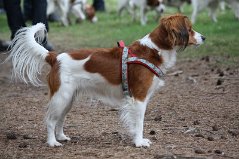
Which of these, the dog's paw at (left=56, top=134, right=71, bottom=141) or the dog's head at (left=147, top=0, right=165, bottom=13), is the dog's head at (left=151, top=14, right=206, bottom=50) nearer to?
the dog's paw at (left=56, top=134, right=71, bottom=141)

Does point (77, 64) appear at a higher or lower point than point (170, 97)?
higher

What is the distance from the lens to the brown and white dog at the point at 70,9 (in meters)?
18.5

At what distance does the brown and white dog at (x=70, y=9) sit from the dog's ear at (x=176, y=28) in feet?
42.2

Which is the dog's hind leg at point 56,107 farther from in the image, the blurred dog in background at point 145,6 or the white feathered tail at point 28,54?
the blurred dog in background at point 145,6

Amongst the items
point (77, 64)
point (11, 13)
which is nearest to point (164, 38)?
point (77, 64)

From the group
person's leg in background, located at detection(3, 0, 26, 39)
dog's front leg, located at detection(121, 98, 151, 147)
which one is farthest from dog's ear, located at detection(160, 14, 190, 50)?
person's leg in background, located at detection(3, 0, 26, 39)

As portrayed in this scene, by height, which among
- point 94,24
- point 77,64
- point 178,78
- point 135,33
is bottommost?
point 94,24

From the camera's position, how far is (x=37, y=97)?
8.41m

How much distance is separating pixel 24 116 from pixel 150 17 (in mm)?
12883

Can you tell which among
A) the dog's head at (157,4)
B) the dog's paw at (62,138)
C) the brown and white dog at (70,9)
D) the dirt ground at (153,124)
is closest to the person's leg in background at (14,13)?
the dirt ground at (153,124)

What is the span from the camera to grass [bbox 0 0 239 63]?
39.8 feet

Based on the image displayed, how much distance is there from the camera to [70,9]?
19594mm

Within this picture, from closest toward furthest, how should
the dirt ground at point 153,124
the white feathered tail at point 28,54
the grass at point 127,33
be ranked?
the dirt ground at point 153,124 → the white feathered tail at point 28,54 → the grass at point 127,33

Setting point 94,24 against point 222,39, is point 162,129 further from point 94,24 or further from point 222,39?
point 94,24
